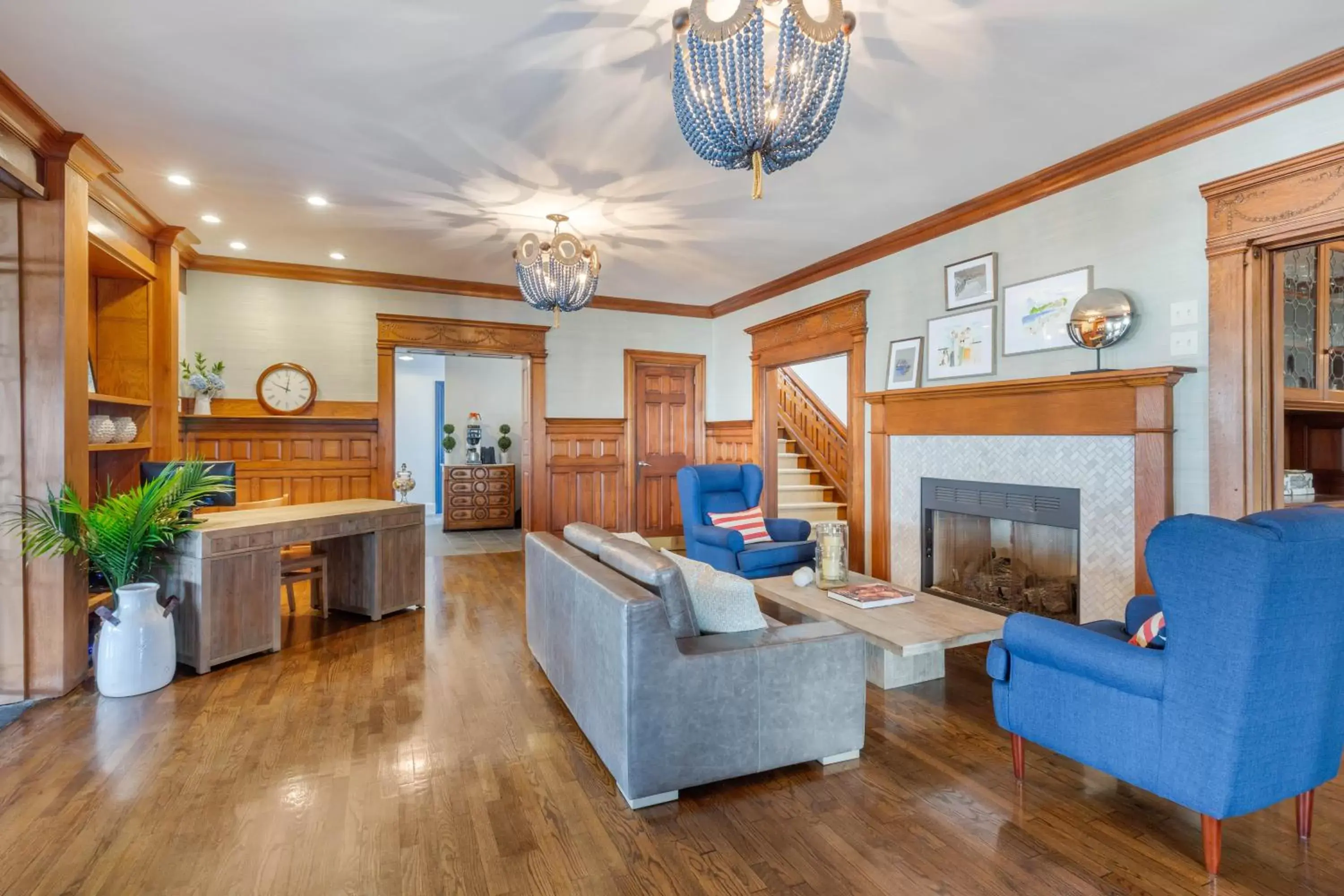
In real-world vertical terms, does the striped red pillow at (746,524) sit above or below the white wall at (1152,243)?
below

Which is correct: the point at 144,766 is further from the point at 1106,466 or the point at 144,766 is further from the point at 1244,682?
the point at 1106,466

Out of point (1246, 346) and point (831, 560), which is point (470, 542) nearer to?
point (831, 560)

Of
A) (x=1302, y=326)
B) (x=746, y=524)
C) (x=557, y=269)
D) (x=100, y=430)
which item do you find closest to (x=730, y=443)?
(x=746, y=524)

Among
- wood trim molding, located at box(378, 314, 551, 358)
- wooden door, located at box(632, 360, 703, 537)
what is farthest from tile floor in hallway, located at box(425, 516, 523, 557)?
wood trim molding, located at box(378, 314, 551, 358)

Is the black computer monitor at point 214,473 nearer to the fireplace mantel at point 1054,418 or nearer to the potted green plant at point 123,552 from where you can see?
the potted green plant at point 123,552

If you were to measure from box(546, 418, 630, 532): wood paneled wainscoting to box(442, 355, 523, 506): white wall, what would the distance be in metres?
2.70

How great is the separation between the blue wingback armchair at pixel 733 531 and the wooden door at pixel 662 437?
2.22 m

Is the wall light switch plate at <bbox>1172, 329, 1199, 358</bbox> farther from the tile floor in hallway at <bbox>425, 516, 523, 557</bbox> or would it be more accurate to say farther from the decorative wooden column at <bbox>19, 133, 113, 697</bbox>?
the tile floor in hallway at <bbox>425, 516, 523, 557</bbox>

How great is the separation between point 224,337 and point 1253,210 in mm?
A: 7025

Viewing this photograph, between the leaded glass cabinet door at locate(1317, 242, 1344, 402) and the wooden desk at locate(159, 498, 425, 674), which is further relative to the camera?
the leaded glass cabinet door at locate(1317, 242, 1344, 402)

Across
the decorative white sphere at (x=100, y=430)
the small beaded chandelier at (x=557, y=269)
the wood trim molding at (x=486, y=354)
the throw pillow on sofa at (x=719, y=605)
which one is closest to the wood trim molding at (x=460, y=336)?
the wood trim molding at (x=486, y=354)

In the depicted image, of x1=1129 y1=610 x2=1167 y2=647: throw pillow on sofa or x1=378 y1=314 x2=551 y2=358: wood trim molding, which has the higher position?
x1=378 y1=314 x2=551 y2=358: wood trim molding

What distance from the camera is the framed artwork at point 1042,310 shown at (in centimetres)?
368

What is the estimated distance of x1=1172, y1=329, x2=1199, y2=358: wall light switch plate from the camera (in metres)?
3.13
